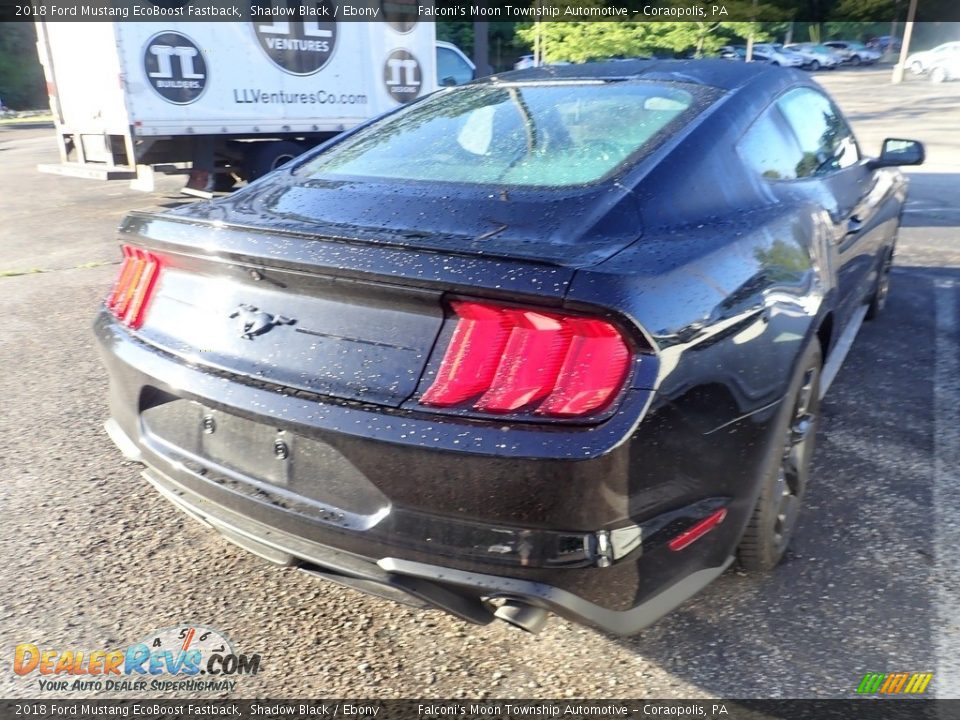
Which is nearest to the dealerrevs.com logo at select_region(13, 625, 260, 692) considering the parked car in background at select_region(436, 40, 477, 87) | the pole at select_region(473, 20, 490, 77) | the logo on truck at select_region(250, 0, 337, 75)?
the logo on truck at select_region(250, 0, 337, 75)

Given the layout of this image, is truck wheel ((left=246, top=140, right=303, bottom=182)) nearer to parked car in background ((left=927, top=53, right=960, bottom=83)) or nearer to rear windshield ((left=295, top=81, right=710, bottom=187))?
rear windshield ((left=295, top=81, right=710, bottom=187))


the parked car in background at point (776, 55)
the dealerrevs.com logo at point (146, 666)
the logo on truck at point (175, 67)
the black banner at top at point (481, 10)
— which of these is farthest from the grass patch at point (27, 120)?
the parked car in background at point (776, 55)

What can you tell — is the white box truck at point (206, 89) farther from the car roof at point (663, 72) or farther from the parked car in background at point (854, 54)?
the parked car in background at point (854, 54)

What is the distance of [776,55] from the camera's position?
41.7m

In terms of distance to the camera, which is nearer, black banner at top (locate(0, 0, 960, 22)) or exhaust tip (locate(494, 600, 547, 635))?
exhaust tip (locate(494, 600, 547, 635))

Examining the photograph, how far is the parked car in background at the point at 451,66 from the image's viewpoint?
493 inches

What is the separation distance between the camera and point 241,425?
6.47 feet

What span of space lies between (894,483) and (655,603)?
1.74m

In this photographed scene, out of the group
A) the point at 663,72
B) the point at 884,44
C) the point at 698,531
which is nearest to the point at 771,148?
the point at 663,72

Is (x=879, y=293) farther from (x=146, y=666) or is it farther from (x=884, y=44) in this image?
(x=884, y=44)

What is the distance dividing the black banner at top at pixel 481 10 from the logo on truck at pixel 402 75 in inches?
20.0

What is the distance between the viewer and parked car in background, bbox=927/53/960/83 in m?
33.1

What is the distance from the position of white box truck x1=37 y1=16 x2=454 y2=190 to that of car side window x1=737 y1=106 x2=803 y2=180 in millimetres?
7312

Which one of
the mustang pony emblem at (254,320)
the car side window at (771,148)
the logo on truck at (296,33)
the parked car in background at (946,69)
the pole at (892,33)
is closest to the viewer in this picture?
the mustang pony emblem at (254,320)
